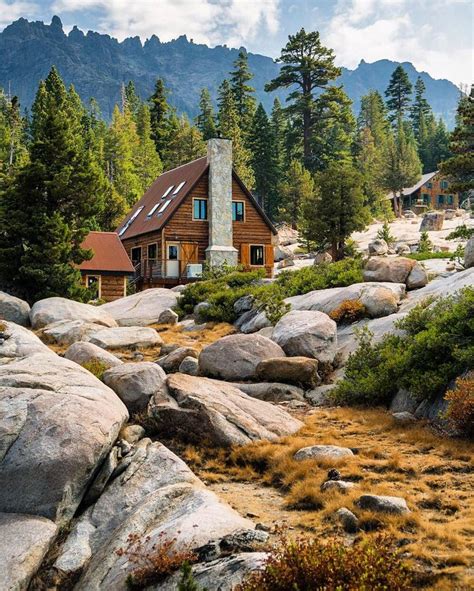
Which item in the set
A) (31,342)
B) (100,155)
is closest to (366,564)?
(31,342)

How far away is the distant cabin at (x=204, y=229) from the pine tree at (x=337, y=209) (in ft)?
15.0

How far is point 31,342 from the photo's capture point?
16.0 m

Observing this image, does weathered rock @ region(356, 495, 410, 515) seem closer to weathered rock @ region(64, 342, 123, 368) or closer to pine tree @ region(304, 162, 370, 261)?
weathered rock @ region(64, 342, 123, 368)

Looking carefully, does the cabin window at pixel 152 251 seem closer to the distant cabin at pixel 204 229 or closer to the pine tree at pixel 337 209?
the distant cabin at pixel 204 229

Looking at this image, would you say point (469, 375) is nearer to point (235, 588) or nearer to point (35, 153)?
point (235, 588)

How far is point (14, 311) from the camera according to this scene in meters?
23.5

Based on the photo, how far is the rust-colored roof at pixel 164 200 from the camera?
4225 cm

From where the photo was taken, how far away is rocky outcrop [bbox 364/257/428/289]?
850 inches

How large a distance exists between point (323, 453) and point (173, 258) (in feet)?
107

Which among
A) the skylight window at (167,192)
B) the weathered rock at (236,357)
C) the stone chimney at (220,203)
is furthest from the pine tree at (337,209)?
the weathered rock at (236,357)

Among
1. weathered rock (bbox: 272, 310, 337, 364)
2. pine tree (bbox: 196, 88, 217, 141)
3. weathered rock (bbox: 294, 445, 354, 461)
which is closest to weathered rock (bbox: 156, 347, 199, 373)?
weathered rock (bbox: 272, 310, 337, 364)

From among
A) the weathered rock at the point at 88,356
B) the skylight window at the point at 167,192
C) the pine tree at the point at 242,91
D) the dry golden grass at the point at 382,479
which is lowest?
the dry golden grass at the point at 382,479

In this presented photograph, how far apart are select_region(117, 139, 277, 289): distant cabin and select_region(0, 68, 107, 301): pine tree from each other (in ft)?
44.7

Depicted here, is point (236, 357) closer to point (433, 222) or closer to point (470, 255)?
point (470, 255)
